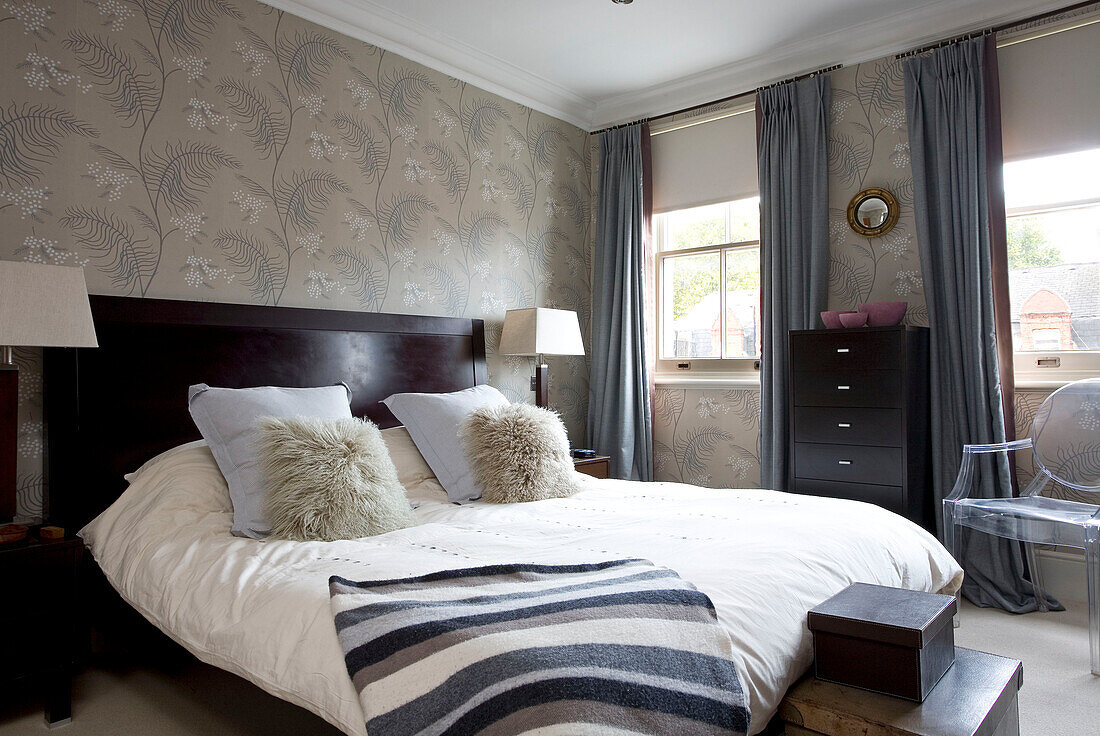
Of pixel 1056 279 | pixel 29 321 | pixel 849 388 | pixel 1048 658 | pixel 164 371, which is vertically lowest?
pixel 1048 658

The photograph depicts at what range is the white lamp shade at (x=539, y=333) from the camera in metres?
3.95

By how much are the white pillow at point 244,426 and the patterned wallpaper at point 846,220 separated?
2459 millimetres

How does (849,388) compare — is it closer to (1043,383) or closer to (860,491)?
(860,491)

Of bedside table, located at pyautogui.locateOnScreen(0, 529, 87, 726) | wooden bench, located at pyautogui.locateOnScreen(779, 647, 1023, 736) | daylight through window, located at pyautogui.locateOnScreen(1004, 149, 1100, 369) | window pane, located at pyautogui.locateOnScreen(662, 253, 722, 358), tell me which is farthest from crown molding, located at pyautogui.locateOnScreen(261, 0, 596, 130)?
wooden bench, located at pyautogui.locateOnScreen(779, 647, 1023, 736)

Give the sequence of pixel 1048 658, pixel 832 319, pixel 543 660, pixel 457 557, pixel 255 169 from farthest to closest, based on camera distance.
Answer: pixel 832 319 → pixel 255 169 → pixel 1048 658 → pixel 457 557 → pixel 543 660

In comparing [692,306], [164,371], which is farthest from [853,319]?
[164,371]

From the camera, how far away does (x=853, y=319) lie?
3496 millimetres

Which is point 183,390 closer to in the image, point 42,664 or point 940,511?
point 42,664

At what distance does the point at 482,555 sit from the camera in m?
1.94

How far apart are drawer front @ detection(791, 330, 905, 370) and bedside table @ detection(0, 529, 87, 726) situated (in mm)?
3077

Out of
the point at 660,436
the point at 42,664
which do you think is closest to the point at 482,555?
the point at 42,664

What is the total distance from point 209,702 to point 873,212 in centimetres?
361

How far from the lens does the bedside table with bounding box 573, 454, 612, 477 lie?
12.9 ft

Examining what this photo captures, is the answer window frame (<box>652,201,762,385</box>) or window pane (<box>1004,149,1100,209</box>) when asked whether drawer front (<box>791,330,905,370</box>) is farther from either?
window pane (<box>1004,149,1100,209</box>)
